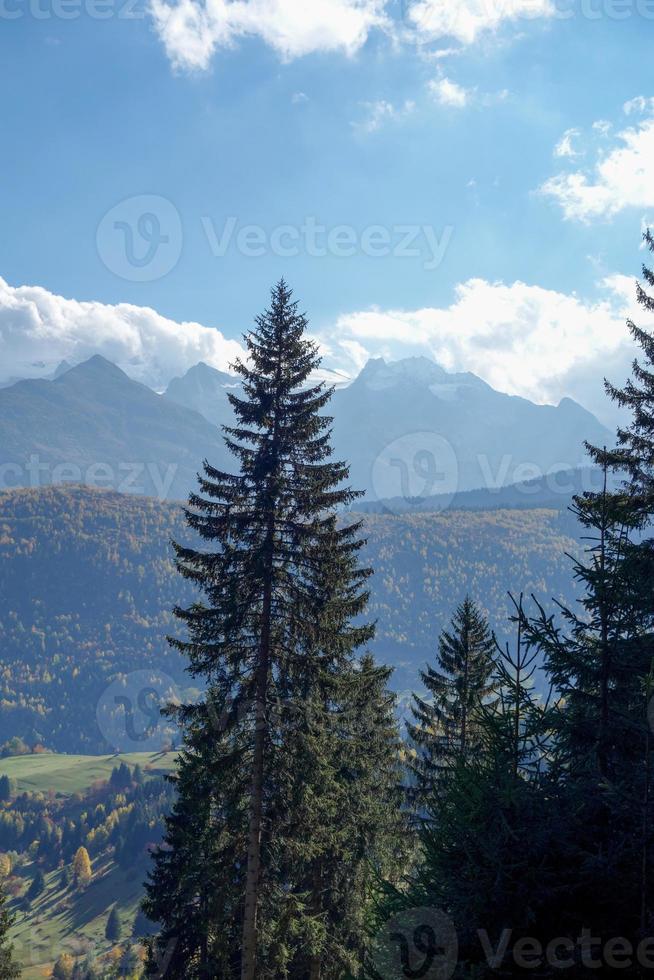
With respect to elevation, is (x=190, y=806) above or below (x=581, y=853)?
below

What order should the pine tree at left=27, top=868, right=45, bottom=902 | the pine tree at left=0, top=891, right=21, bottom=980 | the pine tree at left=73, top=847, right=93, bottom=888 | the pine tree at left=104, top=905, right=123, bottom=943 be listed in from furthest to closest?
the pine tree at left=73, top=847, right=93, bottom=888 < the pine tree at left=27, top=868, right=45, bottom=902 < the pine tree at left=104, top=905, right=123, bottom=943 < the pine tree at left=0, top=891, right=21, bottom=980

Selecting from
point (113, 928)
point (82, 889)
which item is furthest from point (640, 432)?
point (82, 889)

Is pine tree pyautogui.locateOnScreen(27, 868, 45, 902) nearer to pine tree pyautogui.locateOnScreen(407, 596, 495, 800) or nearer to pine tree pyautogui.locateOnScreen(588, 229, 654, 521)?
pine tree pyautogui.locateOnScreen(407, 596, 495, 800)

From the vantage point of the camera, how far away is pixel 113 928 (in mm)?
147500

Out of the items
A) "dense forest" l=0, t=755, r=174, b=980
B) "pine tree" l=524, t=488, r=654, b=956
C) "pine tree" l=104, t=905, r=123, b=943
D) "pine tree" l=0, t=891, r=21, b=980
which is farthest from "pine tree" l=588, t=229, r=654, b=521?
"pine tree" l=104, t=905, r=123, b=943

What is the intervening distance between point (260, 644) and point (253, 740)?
7.55 ft

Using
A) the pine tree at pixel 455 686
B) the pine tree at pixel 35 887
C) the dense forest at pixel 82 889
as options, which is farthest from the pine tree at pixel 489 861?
the pine tree at pixel 35 887

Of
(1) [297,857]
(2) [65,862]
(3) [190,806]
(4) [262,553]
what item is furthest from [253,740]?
(2) [65,862]

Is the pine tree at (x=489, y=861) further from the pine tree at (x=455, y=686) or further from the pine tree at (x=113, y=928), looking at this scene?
the pine tree at (x=113, y=928)

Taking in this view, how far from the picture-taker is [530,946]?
6621 mm

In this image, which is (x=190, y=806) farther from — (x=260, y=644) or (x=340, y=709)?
(x=260, y=644)

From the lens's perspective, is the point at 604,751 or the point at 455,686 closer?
the point at 604,751

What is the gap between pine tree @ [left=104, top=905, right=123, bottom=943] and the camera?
478ft

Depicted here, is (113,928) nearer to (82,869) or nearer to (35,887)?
(82,869)
